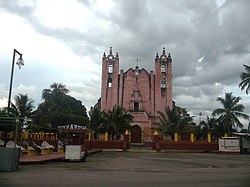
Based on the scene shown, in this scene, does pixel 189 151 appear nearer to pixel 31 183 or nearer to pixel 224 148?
pixel 224 148

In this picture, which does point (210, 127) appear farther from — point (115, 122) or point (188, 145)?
point (115, 122)

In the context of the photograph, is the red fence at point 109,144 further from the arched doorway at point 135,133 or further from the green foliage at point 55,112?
the arched doorway at point 135,133

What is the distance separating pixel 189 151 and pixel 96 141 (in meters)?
10.8

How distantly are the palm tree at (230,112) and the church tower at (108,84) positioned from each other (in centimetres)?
1482

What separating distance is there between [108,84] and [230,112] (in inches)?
716

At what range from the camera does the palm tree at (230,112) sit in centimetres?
3862

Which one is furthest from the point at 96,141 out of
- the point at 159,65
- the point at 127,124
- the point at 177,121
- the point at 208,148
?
the point at 159,65

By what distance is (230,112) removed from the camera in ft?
128

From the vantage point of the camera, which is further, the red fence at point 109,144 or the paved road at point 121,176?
the red fence at point 109,144

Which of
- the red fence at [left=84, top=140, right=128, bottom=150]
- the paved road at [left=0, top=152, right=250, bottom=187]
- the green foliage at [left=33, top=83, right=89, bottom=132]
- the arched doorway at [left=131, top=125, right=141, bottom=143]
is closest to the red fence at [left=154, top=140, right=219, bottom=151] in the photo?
the red fence at [left=84, top=140, right=128, bottom=150]

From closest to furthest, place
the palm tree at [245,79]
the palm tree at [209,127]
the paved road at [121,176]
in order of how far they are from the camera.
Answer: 1. the paved road at [121,176]
2. the palm tree at [245,79]
3. the palm tree at [209,127]

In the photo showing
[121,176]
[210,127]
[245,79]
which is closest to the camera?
[121,176]

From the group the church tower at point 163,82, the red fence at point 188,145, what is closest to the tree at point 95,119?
the red fence at point 188,145

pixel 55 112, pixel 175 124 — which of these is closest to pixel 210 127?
pixel 175 124
